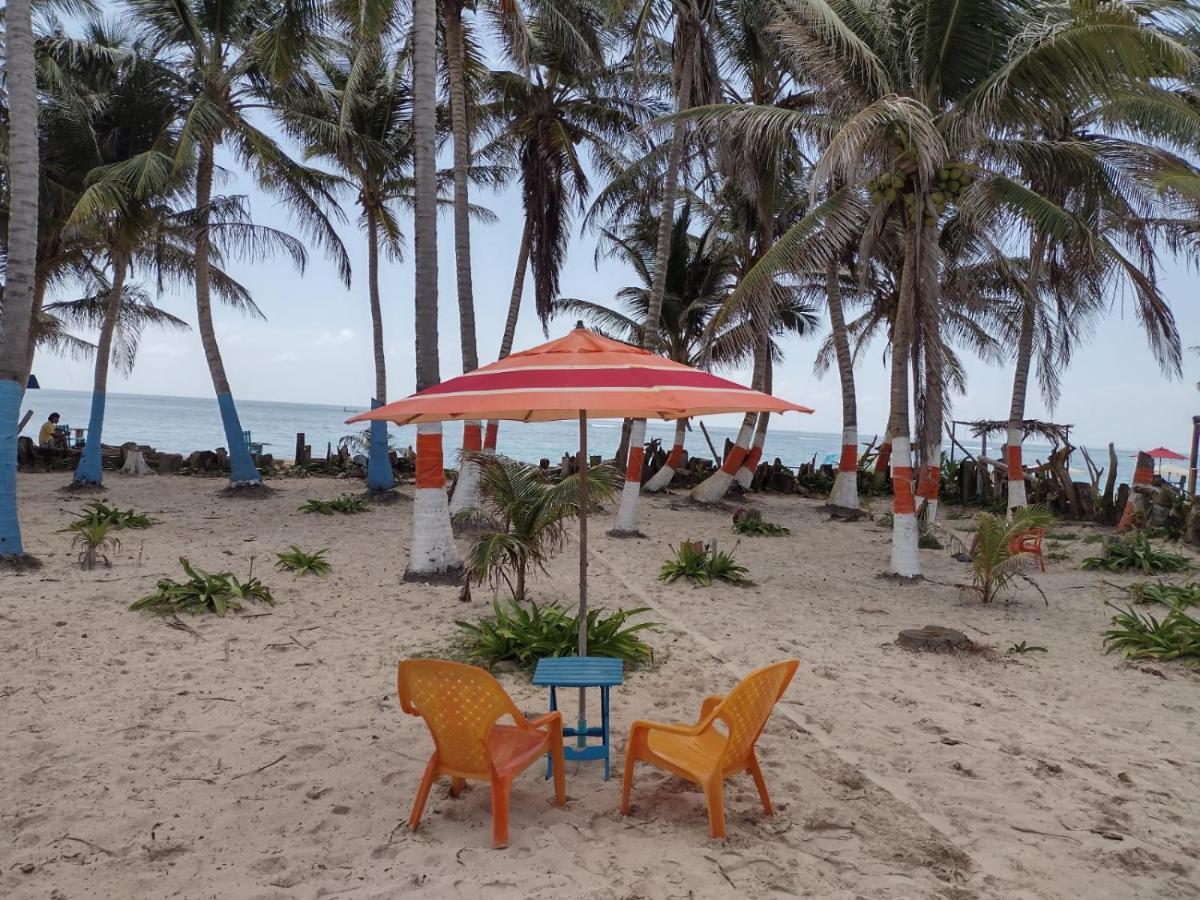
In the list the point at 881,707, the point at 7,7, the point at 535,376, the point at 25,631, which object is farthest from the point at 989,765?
the point at 7,7

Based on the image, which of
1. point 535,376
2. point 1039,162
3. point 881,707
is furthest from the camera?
point 1039,162

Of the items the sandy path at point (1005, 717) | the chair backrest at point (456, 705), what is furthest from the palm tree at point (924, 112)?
the chair backrest at point (456, 705)

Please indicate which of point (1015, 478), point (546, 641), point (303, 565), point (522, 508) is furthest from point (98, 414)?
point (1015, 478)

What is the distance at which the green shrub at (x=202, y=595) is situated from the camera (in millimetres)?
6871

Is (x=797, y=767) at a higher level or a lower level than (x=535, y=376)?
lower

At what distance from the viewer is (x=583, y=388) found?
11.1 feet

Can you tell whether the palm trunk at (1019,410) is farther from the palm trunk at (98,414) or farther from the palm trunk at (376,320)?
the palm trunk at (98,414)

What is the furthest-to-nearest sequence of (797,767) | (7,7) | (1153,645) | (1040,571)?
1. (1040,571)
2. (7,7)
3. (1153,645)
4. (797,767)

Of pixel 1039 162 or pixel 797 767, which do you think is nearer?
pixel 797 767

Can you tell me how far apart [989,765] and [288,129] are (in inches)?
664

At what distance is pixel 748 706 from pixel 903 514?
7.14 metres

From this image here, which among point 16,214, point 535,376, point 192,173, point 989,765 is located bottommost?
point 989,765

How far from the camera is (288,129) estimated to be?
16.1m

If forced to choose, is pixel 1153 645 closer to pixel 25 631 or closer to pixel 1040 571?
pixel 1040 571
